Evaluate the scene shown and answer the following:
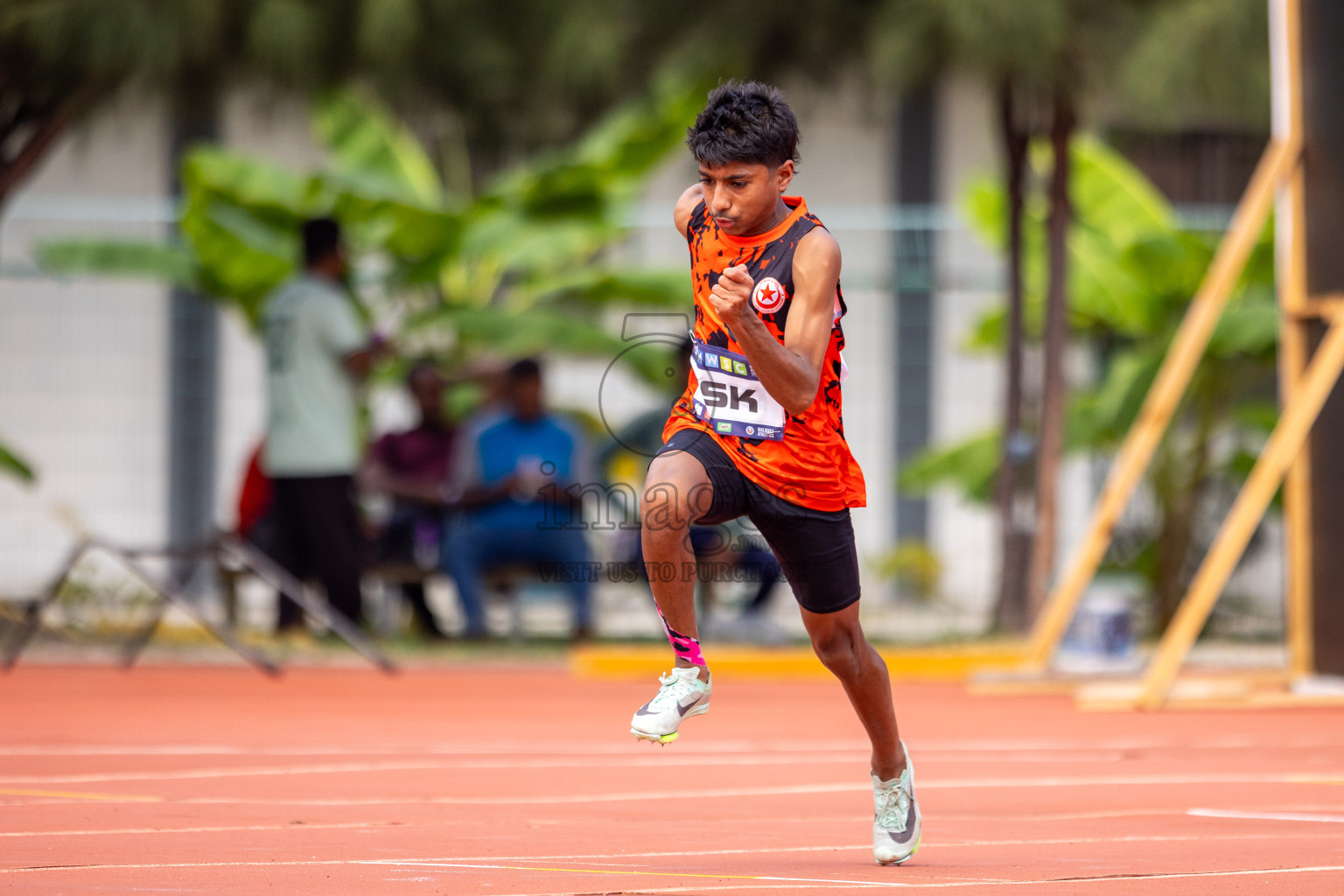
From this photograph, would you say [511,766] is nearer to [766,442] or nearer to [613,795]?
[613,795]

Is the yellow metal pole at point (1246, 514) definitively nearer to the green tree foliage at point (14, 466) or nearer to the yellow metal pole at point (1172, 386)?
the yellow metal pole at point (1172, 386)

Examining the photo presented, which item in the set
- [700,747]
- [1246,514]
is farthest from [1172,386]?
[700,747]

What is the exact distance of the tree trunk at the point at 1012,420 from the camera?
1189 centimetres

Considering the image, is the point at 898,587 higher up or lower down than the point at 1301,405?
lower down

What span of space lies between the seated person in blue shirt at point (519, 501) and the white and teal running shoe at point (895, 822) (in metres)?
6.89

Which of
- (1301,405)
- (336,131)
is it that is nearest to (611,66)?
(336,131)

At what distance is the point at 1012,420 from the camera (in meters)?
12.2

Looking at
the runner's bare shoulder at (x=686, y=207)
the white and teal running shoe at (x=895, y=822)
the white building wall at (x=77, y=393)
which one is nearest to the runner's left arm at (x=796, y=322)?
the runner's bare shoulder at (x=686, y=207)

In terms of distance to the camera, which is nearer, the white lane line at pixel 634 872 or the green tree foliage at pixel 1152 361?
the white lane line at pixel 634 872

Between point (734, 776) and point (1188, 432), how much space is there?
848 centimetres

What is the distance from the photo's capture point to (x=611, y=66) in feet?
37.2

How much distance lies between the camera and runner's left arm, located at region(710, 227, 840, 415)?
4102 mm

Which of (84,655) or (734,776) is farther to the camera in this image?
(84,655)

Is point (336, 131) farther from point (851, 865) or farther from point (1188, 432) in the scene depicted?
point (851, 865)
